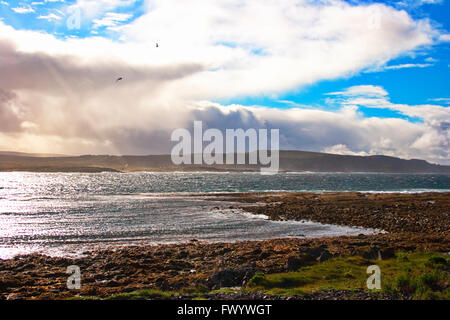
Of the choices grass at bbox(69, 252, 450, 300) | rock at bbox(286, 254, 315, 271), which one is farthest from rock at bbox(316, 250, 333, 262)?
grass at bbox(69, 252, 450, 300)

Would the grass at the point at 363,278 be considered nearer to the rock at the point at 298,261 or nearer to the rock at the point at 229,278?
the rock at the point at 298,261

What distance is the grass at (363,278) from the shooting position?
15391 millimetres

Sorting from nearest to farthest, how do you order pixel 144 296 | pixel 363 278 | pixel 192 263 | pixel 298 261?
pixel 144 296
pixel 363 278
pixel 298 261
pixel 192 263

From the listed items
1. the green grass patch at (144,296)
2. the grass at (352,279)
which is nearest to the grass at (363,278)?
the grass at (352,279)

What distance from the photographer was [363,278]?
20578mm

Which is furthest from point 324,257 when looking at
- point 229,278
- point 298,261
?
point 229,278

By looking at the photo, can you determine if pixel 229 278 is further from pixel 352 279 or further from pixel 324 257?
pixel 324 257

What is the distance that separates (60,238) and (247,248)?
22599 millimetres

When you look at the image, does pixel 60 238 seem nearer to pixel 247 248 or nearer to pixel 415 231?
pixel 247 248

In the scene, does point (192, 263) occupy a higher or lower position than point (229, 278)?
lower

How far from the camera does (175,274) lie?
24797 millimetres

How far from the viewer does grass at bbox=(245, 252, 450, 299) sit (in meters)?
15.4

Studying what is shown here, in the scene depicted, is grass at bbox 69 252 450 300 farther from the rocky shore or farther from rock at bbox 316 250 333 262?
the rocky shore
